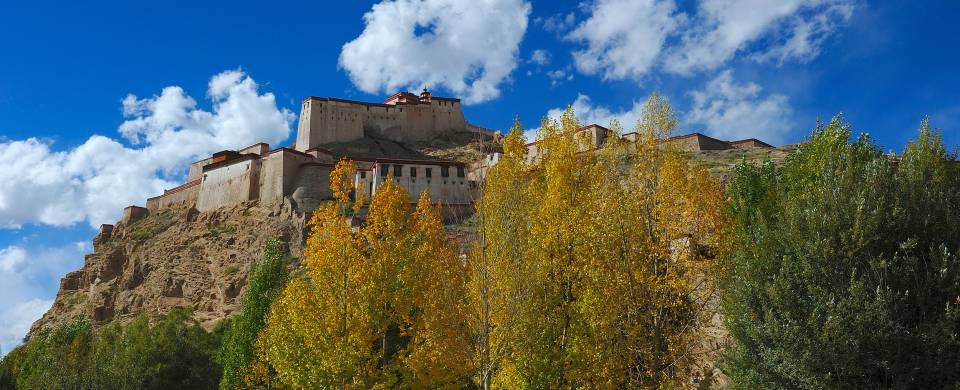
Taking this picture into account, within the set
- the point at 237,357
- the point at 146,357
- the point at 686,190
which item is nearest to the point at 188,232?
the point at 146,357

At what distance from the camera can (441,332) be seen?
16.8 m

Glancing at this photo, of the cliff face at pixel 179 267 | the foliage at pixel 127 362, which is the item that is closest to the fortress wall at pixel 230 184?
the cliff face at pixel 179 267

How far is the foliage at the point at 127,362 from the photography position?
33781 millimetres

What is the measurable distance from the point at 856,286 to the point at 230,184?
65278 mm

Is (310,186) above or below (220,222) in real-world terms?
above

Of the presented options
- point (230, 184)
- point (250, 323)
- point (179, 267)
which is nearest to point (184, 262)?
point (179, 267)

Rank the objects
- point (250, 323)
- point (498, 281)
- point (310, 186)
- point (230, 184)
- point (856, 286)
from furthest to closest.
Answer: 1. point (230, 184)
2. point (310, 186)
3. point (250, 323)
4. point (498, 281)
5. point (856, 286)

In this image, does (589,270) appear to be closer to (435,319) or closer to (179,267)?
(435,319)

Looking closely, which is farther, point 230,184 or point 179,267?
point 230,184

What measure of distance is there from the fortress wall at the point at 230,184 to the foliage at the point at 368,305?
51.2 meters

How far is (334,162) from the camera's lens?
71812 mm

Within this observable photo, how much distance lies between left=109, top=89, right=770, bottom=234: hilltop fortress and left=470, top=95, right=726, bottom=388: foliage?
34064mm

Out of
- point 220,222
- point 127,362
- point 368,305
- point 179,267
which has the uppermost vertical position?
point 220,222

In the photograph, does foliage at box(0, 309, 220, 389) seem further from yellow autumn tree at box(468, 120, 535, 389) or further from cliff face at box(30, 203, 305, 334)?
yellow autumn tree at box(468, 120, 535, 389)
